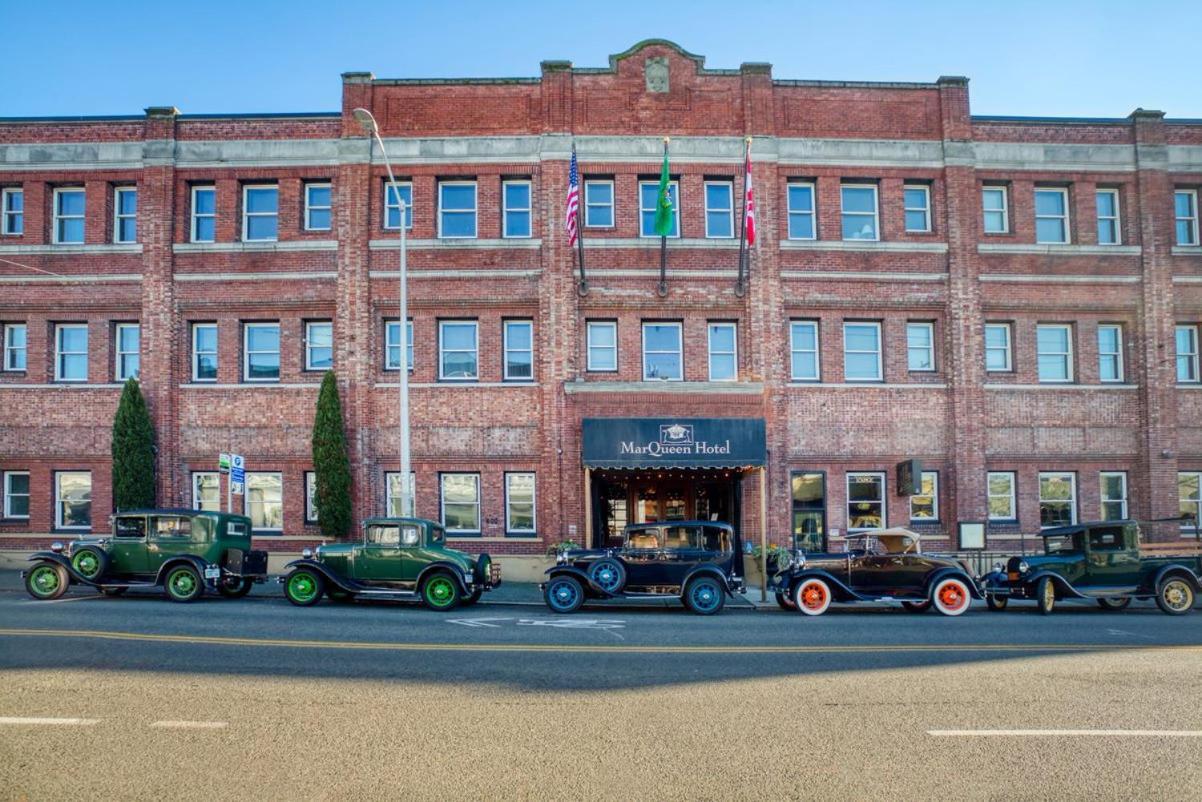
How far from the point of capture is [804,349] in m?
23.2

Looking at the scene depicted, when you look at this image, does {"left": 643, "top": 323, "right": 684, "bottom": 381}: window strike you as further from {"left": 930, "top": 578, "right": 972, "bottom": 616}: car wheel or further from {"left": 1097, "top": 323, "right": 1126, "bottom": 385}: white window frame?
{"left": 1097, "top": 323, "right": 1126, "bottom": 385}: white window frame

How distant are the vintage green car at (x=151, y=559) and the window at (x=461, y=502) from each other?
6.55 m

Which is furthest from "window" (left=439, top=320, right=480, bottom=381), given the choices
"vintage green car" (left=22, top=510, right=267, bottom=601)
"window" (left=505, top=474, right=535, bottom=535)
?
"vintage green car" (left=22, top=510, right=267, bottom=601)

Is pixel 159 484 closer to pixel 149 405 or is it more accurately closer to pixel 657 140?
pixel 149 405

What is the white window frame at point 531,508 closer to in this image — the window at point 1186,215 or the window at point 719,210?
the window at point 719,210

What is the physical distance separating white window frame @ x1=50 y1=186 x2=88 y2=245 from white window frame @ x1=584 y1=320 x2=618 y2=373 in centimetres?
1420

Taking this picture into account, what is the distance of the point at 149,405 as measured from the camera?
22719mm

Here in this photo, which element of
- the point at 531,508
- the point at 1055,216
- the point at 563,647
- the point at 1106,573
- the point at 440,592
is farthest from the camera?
the point at 1055,216

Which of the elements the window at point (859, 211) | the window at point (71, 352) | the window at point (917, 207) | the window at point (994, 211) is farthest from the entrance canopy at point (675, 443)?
the window at point (71, 352)

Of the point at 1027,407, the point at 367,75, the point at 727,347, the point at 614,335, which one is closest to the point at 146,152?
the point at 367,75

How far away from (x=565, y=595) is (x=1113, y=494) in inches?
655

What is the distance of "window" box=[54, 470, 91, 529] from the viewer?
22.9 metres

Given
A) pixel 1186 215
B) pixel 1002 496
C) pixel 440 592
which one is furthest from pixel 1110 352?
pixel 440 592

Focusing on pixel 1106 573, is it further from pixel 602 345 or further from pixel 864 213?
pixel 602 345
